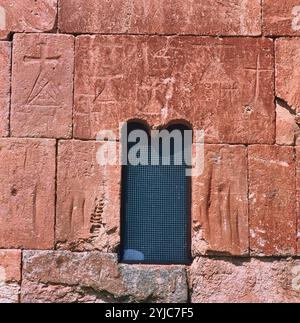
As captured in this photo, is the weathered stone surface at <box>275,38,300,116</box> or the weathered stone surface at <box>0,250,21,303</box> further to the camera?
the weathered stone surface at <box>275,38,300,116</box>

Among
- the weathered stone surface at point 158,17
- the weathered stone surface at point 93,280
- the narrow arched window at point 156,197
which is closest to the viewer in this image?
the weathered stone surface at point 93,280

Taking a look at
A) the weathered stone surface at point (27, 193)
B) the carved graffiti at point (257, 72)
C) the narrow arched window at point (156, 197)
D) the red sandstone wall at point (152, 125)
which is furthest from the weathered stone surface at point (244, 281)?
the carved graffiti at point (257, 72)

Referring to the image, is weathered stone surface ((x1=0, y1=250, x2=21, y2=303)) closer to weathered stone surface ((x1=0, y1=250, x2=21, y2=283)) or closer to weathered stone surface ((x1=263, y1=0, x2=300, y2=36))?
weathered stone surface ((x1=0, y1=250, x2=21, y2=283))

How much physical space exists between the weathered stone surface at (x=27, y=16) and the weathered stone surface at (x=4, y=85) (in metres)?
0.13

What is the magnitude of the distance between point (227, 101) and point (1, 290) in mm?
2616

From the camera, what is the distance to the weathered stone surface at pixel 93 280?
6.67m

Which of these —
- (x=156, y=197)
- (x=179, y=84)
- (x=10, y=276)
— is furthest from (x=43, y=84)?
(x=10, y=276)

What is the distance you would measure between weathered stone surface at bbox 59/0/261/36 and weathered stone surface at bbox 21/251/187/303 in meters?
2.08

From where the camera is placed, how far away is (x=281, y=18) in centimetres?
702

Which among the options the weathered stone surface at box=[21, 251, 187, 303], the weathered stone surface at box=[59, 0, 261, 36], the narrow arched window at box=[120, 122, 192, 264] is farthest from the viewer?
the weathered stone surface at box=[59, 0, 261, 36]

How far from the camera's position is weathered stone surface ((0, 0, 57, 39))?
6980 millimetres

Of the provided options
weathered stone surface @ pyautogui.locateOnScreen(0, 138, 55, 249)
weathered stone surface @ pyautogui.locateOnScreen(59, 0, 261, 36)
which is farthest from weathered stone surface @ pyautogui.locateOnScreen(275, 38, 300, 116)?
weathered stone surface @ pyautogui.locateOnScreen(0, 138, 55, 249)

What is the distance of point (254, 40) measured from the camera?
22.9ft

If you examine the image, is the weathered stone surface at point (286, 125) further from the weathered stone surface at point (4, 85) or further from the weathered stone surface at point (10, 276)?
the weathered stone surface at point (10, 276)
